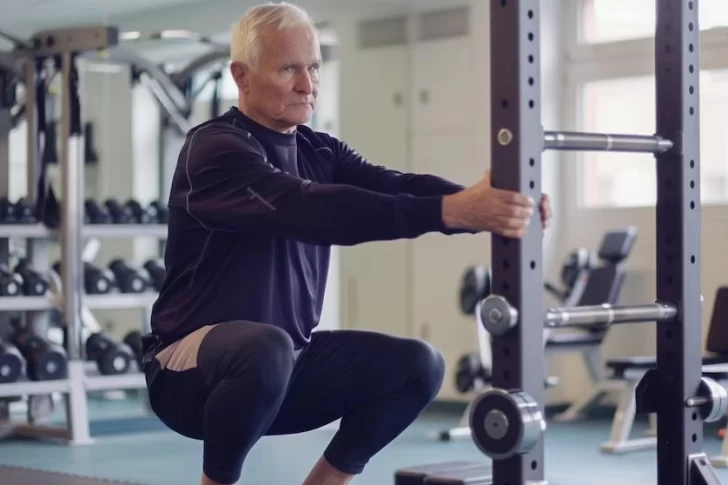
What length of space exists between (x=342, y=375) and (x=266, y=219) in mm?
434

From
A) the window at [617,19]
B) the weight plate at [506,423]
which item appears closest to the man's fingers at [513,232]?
the weight plate at [506,423]

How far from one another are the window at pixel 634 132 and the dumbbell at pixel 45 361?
9.28 feet

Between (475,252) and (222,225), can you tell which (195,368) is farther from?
(475,252)

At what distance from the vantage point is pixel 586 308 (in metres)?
2.18

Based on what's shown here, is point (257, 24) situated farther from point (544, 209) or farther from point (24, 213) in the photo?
point (24, 213)

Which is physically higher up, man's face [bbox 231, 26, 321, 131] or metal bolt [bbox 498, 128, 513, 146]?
man's face [bbox 231, 26, 321, 131]

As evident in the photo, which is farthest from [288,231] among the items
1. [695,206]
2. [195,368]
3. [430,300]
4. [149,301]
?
[430,300]

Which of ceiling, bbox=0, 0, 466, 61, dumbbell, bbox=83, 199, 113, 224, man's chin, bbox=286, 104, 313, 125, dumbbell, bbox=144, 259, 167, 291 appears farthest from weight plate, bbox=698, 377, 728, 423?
ceiling, bbox=0, 0, 466, 61

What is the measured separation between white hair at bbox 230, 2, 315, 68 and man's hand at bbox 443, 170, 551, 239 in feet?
1.89

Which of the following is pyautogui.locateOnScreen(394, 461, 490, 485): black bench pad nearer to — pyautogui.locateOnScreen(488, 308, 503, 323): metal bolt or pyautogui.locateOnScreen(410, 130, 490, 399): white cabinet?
pyautogui.locateOnScreen(488, 308, 503, 323): metal bolt

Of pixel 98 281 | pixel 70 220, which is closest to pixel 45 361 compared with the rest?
pixel 98 281

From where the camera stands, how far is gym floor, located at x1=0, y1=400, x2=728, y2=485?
4062 millimetres

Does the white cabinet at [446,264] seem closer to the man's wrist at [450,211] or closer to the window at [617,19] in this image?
the window at [617,19]

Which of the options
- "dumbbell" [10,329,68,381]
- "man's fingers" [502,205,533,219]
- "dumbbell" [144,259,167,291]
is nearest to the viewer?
"man's fingers" [502,205,533,219]
